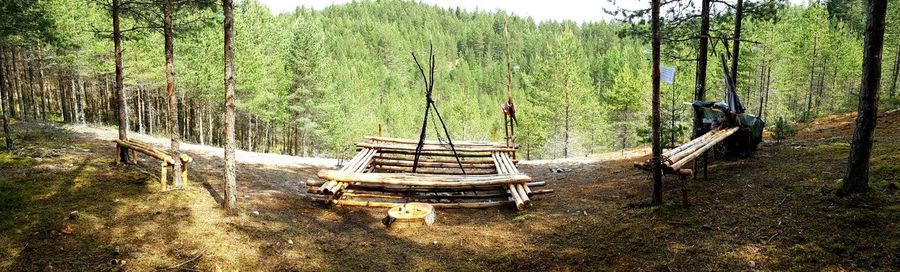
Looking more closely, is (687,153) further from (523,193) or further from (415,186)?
(415,186)

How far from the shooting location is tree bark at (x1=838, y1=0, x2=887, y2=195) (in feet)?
20.7

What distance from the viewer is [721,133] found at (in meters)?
11.2

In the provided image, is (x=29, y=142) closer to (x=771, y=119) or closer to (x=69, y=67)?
(x=69, y=67)

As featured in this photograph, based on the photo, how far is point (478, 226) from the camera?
956 centimetres

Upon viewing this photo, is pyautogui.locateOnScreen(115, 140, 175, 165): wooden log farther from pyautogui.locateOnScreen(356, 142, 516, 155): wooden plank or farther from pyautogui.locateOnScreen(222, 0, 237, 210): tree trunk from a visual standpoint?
pyautogui.locateOnScreen(356, 142, 516, 155): wooden plank

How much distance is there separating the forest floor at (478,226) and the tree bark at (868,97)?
33cm

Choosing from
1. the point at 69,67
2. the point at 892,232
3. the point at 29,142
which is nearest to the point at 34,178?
the point at 29,142

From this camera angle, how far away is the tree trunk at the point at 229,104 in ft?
28.6

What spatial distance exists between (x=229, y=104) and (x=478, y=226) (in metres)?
5.53

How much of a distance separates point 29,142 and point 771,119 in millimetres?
46113

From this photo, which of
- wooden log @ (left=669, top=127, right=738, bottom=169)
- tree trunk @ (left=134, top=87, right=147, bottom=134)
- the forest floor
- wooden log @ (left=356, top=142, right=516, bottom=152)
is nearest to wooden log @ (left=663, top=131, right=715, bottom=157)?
wooden log @ (left=669, top=127, right=738, bottom=169)

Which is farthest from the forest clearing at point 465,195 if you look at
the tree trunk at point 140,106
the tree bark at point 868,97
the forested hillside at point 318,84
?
the tree trunk at point 140,106

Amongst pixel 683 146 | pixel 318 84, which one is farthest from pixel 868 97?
pixel 318 84

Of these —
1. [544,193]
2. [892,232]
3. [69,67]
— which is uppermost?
[69,67]
